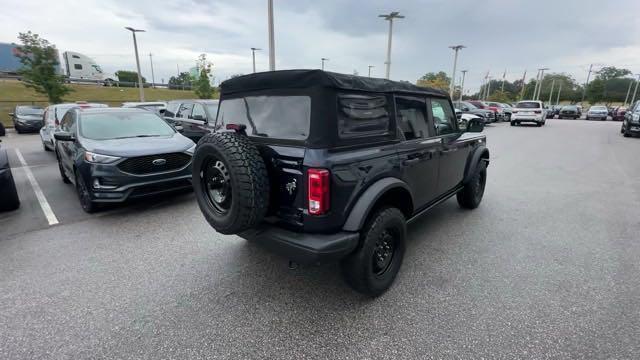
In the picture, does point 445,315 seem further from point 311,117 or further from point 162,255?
point 162,255

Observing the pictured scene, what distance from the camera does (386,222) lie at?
2.63 meters

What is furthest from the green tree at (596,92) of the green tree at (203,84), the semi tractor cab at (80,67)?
the semi tractor cab at (80,67)

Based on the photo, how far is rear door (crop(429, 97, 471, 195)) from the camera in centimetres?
369

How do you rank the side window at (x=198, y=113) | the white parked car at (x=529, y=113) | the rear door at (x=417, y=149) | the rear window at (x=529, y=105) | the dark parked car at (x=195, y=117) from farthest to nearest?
the rear window at (x=529, y=105) → the white parked car at (x=529, y=113) → the side window at (x=198, y=113) → the dark parked car at (x=195, y=117) → the rear door at (x=417, y=149)

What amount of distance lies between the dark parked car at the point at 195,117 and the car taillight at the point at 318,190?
20.5ft

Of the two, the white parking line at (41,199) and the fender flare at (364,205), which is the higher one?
the fender flare at (364,205)

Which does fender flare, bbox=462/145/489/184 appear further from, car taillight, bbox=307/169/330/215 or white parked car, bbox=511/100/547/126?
white parked car, bbox=511/100/547/126

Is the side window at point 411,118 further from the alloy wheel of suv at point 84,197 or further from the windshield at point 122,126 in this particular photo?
the alloy wheel of suv at point 84,197

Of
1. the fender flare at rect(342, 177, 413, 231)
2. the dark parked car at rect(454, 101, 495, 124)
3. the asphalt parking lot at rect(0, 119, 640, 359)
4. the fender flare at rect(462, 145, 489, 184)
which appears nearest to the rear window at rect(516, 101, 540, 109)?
the dark parked car at rect(454, 101, 495, 124)

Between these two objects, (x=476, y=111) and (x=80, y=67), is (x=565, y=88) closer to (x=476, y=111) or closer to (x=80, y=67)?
(x=476, y=111)

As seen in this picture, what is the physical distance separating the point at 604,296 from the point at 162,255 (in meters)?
4.40

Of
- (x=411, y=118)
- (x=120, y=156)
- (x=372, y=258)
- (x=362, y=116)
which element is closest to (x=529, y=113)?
(x=411, y=118)

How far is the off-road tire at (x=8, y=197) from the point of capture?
455cm

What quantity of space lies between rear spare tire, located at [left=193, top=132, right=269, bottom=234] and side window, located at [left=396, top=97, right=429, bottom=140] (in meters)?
1.47
